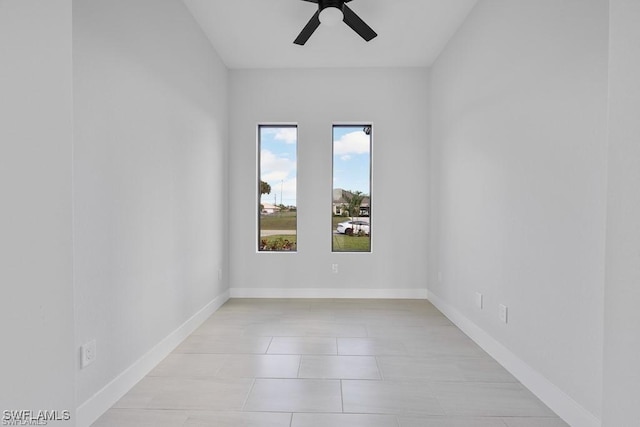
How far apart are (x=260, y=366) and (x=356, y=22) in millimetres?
2735

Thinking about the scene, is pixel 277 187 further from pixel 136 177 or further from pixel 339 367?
pixel 339 367

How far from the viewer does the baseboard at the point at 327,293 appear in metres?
4.33

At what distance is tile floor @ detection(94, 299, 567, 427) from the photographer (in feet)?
5.92

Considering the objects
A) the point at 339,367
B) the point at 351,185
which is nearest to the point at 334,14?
the point at 351,185

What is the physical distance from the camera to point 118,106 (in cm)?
203

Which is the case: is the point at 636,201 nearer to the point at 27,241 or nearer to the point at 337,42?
the point at 27,241

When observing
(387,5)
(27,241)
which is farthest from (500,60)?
(27,241)

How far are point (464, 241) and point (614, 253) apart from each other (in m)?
2.26

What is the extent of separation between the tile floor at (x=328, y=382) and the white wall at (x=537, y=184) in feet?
1.00

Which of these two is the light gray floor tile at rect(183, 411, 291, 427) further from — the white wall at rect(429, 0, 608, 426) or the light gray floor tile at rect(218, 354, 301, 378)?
the white wall at rect(429, 0, 608, 426)

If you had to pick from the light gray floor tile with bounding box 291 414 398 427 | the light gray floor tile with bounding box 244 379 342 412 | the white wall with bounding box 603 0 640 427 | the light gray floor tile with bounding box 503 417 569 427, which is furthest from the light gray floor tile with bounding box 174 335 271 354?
the white wall with bounding box 603 0 640 427

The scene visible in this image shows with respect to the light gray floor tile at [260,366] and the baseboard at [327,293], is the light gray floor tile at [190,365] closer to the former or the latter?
the light gray floor tile at [260,366]

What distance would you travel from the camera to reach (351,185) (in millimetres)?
4488

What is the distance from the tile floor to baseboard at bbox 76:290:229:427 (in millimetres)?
41
